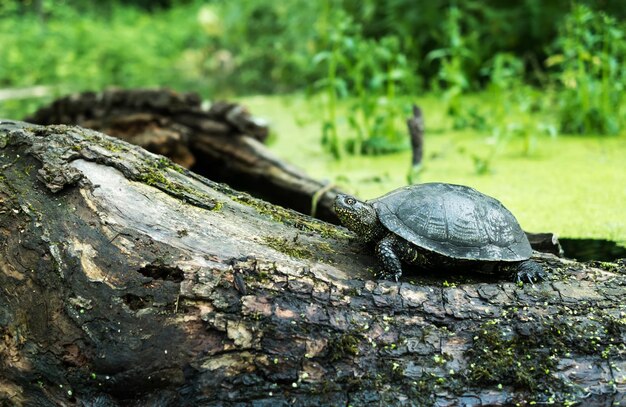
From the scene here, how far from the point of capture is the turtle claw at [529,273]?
2.43m

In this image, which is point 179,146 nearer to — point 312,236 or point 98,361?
point 312,236

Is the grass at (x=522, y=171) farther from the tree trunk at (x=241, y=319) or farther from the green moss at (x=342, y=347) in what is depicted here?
the green moss at (x=342, y=347)

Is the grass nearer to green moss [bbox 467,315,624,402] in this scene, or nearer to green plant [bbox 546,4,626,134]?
green plant [bbox 546,4,626,134]

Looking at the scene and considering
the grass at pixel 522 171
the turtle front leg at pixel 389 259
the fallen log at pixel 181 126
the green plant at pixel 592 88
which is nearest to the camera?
the turtle front leg at pixel 389 259

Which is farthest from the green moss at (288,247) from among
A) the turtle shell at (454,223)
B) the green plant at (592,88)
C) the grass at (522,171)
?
the green plant at (592,88)

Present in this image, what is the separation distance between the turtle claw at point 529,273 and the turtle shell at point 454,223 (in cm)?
4

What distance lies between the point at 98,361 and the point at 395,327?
3.28ft

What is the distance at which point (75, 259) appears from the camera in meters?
2.32

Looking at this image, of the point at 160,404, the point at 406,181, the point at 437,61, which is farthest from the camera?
the point at 437,61

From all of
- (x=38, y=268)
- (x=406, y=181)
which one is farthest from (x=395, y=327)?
(x=406, y=181)

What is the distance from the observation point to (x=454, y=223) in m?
2.45

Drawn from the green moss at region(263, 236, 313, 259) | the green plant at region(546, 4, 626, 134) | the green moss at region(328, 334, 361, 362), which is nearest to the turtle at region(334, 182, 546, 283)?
the green moss at region(263, 236, 313, 259)

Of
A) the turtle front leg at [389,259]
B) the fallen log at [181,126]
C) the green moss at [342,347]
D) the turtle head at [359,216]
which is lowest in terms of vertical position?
the fallen log at [181,126]

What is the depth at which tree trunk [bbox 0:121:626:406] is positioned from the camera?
7.11 ft
